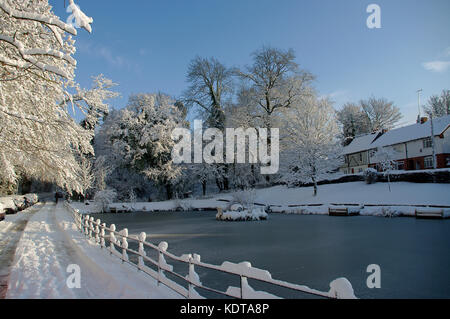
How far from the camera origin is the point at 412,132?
41562 millimetres

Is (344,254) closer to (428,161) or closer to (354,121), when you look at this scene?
(428,161)

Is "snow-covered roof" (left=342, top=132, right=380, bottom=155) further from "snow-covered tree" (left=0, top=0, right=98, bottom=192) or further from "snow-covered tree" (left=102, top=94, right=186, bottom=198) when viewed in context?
"snow-covered tree" (left=0, top=0, right=98, bottom=192)

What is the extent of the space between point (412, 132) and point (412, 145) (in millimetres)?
2163

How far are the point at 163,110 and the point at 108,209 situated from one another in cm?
1496

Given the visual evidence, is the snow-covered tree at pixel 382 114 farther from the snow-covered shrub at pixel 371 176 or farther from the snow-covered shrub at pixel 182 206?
the snow-covered shrub at pixel 182 206

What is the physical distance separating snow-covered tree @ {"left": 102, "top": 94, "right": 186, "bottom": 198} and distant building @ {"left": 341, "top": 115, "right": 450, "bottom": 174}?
94.6 feet

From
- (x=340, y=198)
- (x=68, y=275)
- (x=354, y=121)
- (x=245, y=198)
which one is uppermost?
(x=354, y=121)

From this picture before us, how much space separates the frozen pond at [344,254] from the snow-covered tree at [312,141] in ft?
56.6

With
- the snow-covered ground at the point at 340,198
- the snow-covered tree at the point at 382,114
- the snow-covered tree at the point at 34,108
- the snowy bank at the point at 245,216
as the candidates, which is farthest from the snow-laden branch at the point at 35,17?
the snow-covered tree at the point at 382,114

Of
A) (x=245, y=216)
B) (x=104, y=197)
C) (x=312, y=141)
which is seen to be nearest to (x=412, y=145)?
(x=312, y=141)

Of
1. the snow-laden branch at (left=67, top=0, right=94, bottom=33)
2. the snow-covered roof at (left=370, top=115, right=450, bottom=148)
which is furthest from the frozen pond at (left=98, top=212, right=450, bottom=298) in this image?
the snow-covered roof at (left=370, top=115, right=450, bottom=148)

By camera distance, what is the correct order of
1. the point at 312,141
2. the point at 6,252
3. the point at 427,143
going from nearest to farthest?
the point at 6,252
the point at 312,141
the point at 427,143

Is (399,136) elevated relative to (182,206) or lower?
elevated

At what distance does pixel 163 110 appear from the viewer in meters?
42.8
